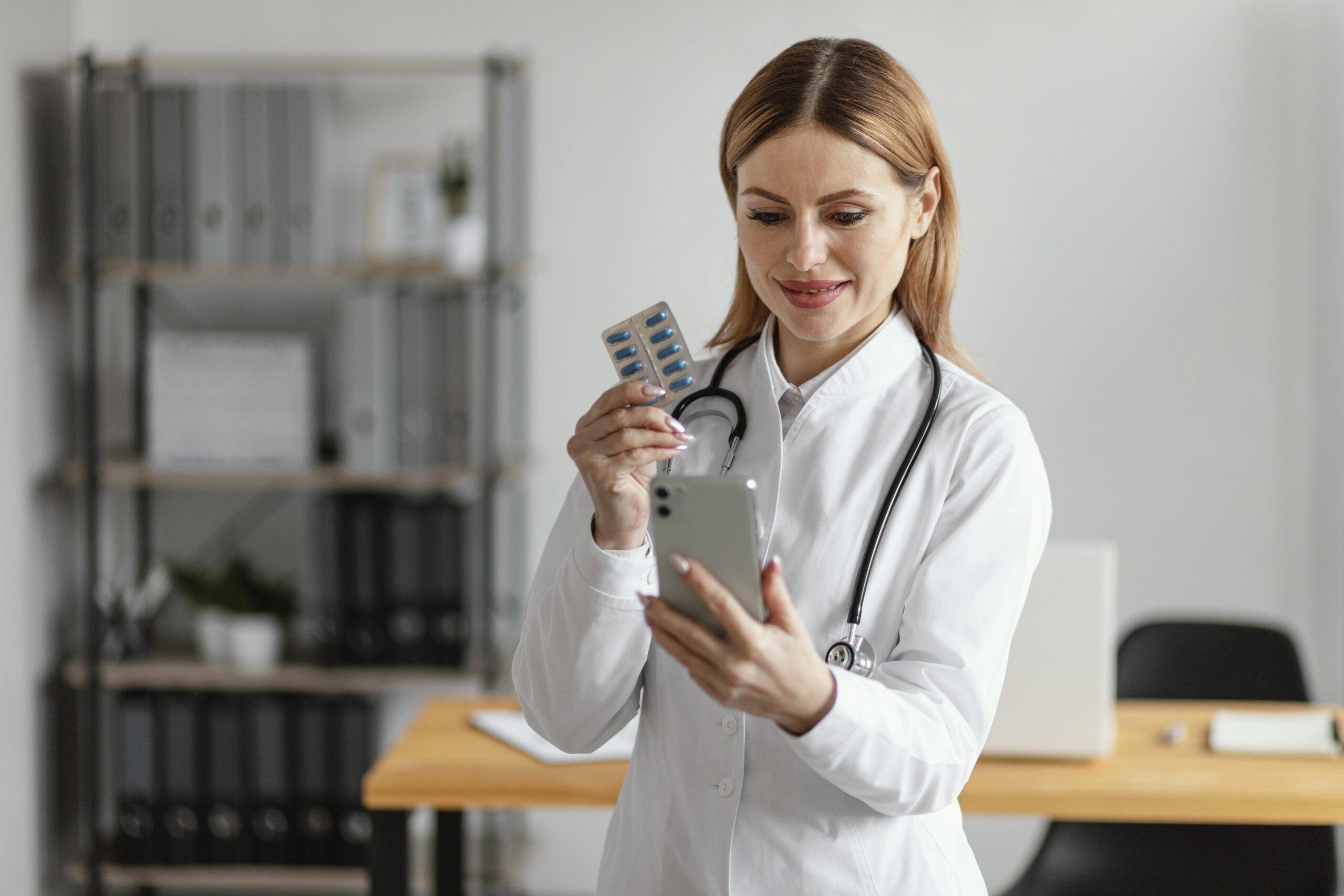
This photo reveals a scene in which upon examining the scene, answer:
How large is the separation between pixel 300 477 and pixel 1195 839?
6.29ft

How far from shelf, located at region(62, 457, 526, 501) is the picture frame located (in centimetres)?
52

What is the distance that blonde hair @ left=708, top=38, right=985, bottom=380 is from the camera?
0.98 meters

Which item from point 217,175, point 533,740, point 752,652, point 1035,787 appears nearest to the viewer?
point 752,652

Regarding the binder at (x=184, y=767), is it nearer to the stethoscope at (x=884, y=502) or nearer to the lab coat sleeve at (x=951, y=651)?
the stethoscope at (x=884, y=502)

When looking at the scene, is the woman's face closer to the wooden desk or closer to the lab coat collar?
the lab coat collar

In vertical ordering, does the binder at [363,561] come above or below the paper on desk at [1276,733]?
above

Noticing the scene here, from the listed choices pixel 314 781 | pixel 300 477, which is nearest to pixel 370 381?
pixel 300 477

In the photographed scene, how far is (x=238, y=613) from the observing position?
2.78m

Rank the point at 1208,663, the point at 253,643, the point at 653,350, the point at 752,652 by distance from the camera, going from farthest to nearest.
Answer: the point at 253,643 < the point at 1208,663 < the point at 653,350 < the point at 752,652

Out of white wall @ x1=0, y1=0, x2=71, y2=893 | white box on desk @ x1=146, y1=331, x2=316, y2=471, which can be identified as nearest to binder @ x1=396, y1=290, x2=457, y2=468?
white box on desk @ x1=146, y1=331, x2=316, y2=471

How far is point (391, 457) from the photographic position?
2.69 meters

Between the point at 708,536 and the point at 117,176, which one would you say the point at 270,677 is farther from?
the point at 708,536


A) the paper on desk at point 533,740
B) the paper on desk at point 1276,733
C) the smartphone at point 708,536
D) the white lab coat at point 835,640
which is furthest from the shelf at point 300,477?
the smartphone at point 708,536

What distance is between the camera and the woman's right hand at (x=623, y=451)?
3.13ft
